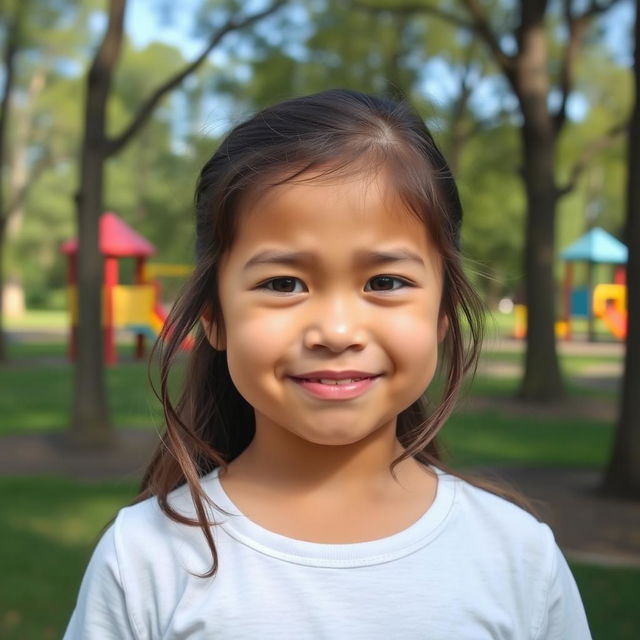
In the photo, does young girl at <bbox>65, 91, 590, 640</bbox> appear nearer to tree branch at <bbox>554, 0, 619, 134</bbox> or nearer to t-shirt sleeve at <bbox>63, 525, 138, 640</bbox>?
t-shirt sleeve at <bbox>63, 525, 138, 640</bbox>

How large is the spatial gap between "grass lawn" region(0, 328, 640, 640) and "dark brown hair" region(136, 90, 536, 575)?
0.96ft

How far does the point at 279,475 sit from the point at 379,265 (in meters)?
0.40

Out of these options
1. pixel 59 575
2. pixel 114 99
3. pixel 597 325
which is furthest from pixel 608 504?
pixel 114 99

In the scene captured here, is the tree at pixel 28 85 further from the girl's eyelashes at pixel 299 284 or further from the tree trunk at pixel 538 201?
the girl's eyelashes at pixel 299 284

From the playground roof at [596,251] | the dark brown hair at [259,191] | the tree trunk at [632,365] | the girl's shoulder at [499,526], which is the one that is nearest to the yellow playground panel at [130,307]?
the playground roof at [596,251]

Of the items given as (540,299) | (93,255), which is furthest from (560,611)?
(540,299)

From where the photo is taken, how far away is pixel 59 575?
194 inches

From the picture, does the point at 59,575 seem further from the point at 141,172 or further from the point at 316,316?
the point at 141,172

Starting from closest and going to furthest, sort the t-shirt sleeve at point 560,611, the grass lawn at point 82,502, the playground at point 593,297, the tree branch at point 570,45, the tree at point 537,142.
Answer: the t-shirt sleeve at point 560,611 → the grass lawn at point 82,502 → the tree at point 537,142 → the tree branch at point 570,45 → the playground at point 593,297

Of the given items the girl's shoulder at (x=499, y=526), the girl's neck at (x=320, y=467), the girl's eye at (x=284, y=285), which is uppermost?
the girl's eye at (x=284, y=285)

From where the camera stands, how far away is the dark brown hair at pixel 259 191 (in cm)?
158

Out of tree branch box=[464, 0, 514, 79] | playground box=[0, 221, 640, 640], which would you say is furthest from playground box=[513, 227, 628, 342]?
tree branch box=[464, 0, 514, 79]

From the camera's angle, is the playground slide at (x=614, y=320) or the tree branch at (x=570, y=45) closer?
the tree branch at (x=570, y=45)

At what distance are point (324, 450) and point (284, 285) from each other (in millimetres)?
303
